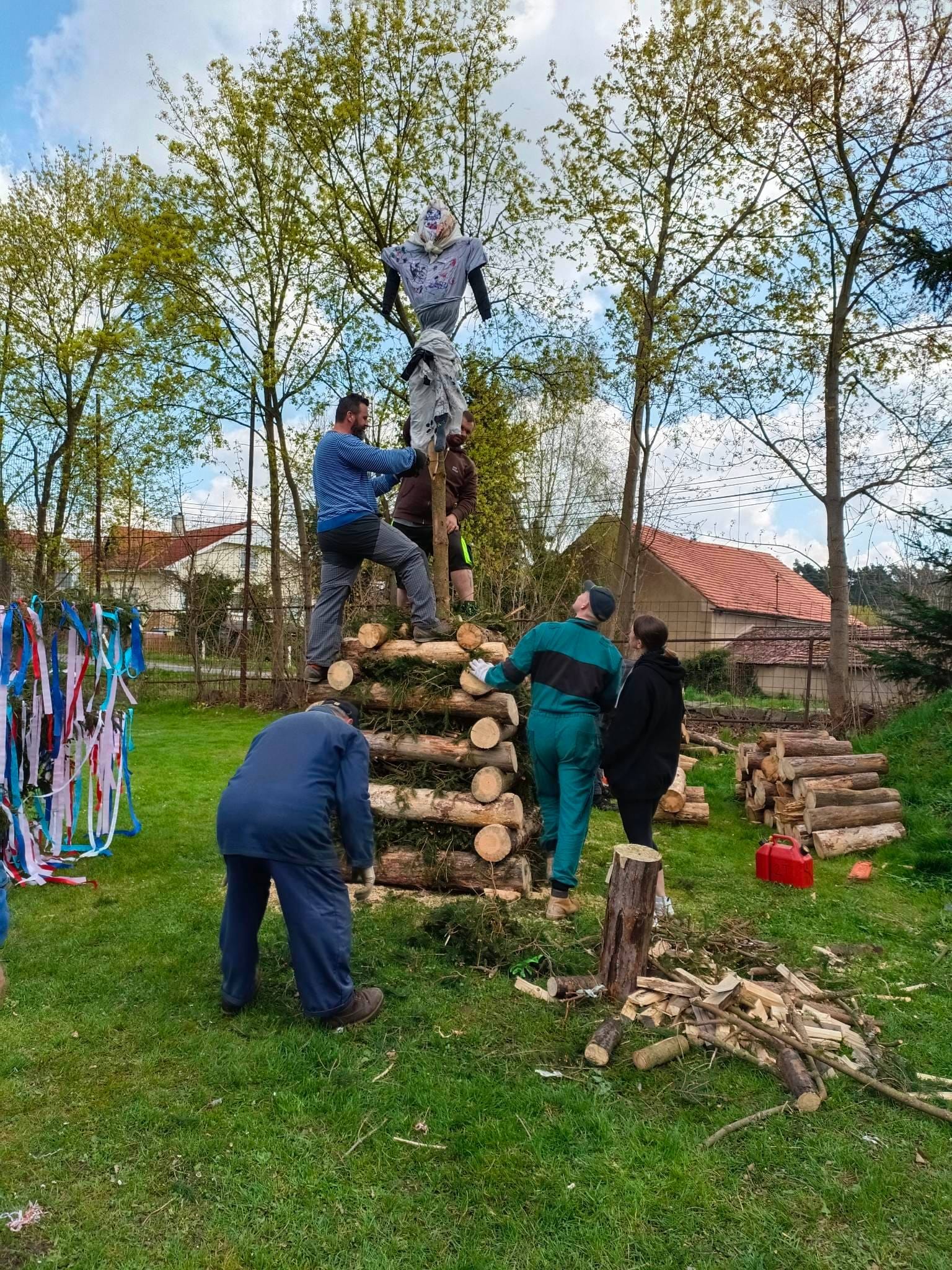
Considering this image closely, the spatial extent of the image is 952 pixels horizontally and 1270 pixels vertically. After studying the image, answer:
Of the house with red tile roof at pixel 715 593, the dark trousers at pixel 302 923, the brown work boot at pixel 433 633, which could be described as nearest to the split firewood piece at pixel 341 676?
the brown work boot at pixel 433 633

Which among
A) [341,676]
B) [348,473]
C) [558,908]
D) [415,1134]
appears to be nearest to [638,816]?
[558,908]

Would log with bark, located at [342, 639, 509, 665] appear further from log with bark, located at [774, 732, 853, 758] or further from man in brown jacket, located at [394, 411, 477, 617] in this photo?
log with bark, located at [774, 732, 853, 758]

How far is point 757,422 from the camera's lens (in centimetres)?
1437

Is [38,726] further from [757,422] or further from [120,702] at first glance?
[757,422]

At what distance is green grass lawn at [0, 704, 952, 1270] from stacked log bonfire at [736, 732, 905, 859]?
2.77m

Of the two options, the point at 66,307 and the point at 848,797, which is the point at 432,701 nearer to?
the point at 848,797

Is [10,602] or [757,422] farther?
[757,422]

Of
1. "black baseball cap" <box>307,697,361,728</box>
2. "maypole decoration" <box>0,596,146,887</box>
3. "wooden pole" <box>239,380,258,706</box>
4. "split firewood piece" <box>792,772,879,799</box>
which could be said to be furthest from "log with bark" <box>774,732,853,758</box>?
"wooden pole" <box>239,380,258,706</box>

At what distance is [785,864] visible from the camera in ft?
21.6

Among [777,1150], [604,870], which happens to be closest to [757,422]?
[604,870]

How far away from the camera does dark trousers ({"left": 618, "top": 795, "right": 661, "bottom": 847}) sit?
527cm

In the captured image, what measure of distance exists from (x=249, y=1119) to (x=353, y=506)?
3.97 metres

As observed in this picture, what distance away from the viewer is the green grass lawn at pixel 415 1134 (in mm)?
2537

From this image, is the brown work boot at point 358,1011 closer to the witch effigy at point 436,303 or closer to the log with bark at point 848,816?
the witch effigy at point 436,303
